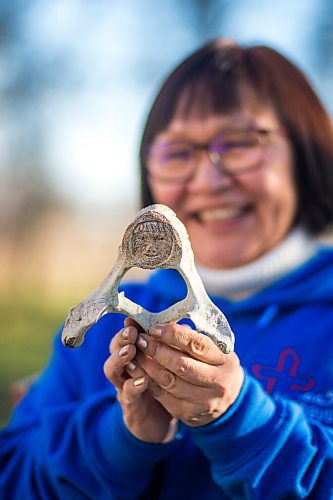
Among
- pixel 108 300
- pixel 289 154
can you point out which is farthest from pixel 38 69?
pixel 108 300

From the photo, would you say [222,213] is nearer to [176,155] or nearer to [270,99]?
[176,155]

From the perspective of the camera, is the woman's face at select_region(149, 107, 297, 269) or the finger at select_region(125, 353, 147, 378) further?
the woman's face at select_region(149, 107, 297, 269)

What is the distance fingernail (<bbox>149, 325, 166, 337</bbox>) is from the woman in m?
0.03

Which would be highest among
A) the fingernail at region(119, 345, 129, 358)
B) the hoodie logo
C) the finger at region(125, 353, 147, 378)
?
the fingernail at region(119, 345, 129, 358)

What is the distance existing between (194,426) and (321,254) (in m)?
0.66

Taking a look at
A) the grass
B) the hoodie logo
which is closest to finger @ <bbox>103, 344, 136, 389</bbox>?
the hoodie logo

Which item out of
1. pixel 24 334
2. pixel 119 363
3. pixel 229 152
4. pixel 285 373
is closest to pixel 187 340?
pixel 119 363

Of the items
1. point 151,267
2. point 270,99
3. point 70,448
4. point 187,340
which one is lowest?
point 70,448

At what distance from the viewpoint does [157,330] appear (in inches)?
41.9

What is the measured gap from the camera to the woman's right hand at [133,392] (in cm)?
111

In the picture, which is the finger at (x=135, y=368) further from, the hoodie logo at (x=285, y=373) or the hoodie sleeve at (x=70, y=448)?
the hoodie logo at (x=285, y=373)

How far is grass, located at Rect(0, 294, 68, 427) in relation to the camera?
582 centimetres

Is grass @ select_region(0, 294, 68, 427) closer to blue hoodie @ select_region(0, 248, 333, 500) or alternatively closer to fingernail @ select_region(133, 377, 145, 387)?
blue hoodie @ select_region(0, 248, 333, 500)

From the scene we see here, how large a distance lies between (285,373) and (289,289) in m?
0.21
